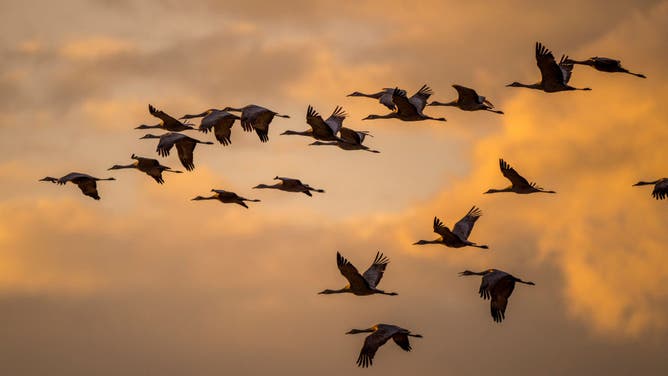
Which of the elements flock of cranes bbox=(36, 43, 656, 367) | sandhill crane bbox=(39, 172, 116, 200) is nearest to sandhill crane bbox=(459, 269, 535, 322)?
flock of cranes bbox=(36, 43, 656, 367)

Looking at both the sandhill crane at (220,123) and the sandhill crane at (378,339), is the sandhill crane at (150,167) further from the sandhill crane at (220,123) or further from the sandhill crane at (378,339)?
the sandhill crane at (378,339)

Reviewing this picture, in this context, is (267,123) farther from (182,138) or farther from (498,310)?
(498,310)

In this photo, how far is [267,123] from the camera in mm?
70438

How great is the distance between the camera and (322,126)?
69125 mm

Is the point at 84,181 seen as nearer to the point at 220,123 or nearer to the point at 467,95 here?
the point at 220,123

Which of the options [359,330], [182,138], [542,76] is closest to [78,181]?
[182,138]

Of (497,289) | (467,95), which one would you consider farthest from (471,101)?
(497,289)

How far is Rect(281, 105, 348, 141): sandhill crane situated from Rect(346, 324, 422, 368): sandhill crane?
6.92m

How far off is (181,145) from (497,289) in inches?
508

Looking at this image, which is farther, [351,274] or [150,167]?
[150,167]

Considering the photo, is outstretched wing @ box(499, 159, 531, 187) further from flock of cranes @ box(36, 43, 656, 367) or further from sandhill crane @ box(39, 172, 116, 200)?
sandhill crane @ box(39, 172, 116, 200)

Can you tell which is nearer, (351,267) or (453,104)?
(351,267)

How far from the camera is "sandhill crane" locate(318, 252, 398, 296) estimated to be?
66.7 metres

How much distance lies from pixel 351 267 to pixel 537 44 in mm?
10205
